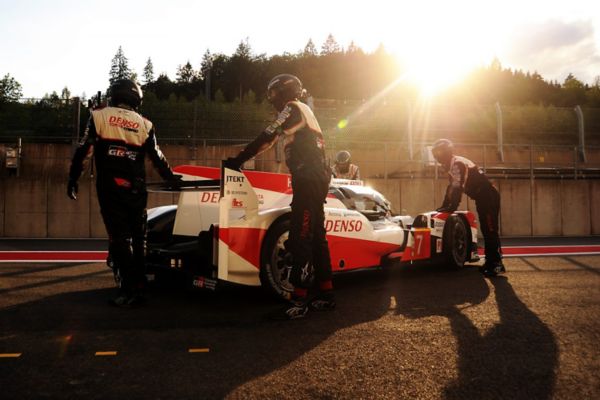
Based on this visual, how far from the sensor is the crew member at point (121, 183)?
385cm

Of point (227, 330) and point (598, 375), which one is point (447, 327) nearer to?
point (598, 375)

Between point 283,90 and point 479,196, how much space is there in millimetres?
3607

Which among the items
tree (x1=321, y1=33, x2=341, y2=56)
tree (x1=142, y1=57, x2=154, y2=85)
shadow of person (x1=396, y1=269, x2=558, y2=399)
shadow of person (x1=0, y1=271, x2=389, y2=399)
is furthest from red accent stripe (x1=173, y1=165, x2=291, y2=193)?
tree (x1=321, y1=33, x2=341, y2=56)

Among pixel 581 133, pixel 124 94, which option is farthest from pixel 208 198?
pixel 581 133

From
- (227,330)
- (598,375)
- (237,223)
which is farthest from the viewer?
(237,223)

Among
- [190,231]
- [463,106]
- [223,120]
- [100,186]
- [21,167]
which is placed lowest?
[190,231]

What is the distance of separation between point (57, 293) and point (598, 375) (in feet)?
13.4

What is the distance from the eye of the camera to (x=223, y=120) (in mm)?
15055

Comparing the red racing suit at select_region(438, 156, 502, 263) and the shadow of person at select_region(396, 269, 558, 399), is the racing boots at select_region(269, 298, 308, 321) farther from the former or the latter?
the red racing suit at select_region(438, 156, 502, 263)

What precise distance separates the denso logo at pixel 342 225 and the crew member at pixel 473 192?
179 cm

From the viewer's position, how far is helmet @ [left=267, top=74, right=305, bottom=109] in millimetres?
3848

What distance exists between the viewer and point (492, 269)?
18.7 ft

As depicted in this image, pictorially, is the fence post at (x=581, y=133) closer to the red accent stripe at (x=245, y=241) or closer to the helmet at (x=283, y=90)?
the helmet at (x=283, y=90)

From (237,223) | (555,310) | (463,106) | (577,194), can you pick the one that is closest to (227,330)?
(237,223)
